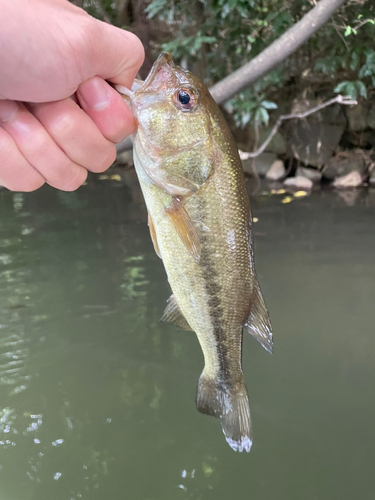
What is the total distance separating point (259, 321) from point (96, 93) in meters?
0.88

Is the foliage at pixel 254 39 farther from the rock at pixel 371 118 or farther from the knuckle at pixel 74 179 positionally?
the knuckle at pixel 74 179

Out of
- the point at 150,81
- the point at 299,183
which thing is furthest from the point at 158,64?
the point at 299,183

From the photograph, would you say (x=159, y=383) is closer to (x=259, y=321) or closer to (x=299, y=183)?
(x=259, y=321)

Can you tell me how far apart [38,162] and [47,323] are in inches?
90.0

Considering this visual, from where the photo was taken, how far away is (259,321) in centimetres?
129

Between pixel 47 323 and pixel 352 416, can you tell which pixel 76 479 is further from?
pixel 352 416

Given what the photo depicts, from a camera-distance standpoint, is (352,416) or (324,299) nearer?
(352,416)

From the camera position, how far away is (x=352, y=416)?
231 cm

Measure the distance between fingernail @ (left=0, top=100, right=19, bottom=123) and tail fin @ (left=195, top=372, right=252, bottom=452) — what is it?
110 cm

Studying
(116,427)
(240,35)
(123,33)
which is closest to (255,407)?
(116,427)

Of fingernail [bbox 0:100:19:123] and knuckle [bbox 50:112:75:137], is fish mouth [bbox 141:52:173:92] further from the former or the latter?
fingernail [bbox 0:100:19:123]

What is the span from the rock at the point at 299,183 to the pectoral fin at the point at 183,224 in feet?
19.6

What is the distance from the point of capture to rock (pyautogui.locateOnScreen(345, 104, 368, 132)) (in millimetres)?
7516

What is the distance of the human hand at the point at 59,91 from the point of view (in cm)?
90
